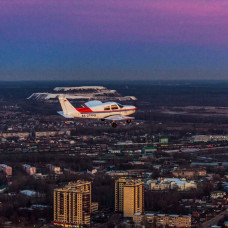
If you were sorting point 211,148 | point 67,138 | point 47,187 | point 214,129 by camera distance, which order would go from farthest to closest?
1. point 214,129
2. point 67,138
3. point 211,148
4. point 47,187

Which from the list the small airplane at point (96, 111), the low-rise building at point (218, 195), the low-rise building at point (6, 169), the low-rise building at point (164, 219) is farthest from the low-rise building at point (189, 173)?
the small airplane at point (96, 111)

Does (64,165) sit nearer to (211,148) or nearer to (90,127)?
(211,148)

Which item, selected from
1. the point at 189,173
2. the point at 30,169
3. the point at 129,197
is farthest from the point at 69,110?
the point at 189,173

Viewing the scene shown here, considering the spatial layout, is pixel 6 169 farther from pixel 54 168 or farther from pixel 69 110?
pixel 69 110

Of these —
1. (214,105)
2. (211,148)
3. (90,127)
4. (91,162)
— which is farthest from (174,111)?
(91,162)

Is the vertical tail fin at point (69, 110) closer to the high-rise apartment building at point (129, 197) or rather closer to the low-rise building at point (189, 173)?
the high-rise apartment building at point (129, 197)
